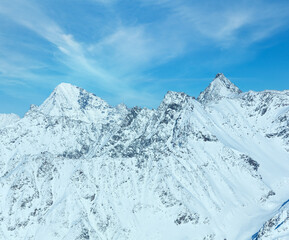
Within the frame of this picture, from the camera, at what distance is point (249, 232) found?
191875 mm

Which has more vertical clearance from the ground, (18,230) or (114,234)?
(18,230)

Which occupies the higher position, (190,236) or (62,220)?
(62,220)

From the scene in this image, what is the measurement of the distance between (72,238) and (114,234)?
82.9 ft

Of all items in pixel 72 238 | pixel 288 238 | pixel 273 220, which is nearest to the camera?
pixel 288 238

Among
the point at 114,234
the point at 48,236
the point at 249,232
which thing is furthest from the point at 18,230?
the point at 249,232

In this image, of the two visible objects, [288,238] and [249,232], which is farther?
[249,232]

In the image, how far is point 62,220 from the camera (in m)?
197

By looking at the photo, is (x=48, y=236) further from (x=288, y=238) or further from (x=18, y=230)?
(x=288, y=238)

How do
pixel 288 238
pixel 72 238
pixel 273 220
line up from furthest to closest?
pixel 72 238 < pixel 273 220 < pixel 288 238

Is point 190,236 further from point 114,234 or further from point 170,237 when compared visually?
point 114,234

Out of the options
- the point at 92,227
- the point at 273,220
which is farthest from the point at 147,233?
the point at 273,220

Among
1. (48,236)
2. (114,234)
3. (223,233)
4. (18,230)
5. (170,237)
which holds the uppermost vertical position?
(18,230)

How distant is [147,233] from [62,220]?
173ft

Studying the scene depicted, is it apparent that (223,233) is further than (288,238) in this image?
Yes
